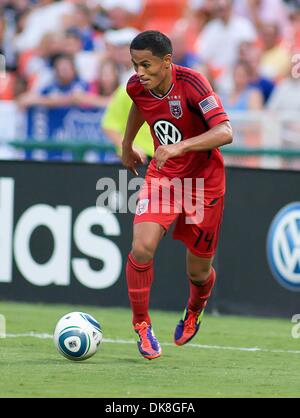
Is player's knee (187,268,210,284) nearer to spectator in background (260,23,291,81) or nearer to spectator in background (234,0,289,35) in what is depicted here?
spectator in background (260,23,291,81)

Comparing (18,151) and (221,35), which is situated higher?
(221,35)

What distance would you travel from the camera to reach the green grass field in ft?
21.5

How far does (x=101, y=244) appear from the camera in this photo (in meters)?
11.1

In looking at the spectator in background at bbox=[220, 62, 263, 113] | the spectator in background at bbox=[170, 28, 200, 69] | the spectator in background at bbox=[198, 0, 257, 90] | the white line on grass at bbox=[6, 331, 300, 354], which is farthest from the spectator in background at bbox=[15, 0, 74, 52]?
the white line on grass at bbox=[6, 331, 300, 354]

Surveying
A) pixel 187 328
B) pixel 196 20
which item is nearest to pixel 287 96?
pixel 196 20

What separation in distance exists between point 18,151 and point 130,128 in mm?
4524

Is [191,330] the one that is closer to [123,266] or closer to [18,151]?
[123,266]

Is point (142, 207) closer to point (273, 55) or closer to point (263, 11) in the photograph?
→ point (273, 55)

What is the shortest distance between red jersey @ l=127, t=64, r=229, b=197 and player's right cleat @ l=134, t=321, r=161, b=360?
45.1 inches

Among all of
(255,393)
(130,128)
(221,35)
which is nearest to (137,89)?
(130,128)

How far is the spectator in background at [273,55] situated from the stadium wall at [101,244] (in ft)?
13.5

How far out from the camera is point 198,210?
8.10 m

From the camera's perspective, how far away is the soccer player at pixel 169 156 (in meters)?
7.54
